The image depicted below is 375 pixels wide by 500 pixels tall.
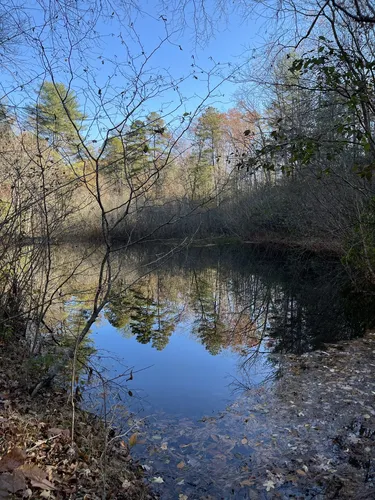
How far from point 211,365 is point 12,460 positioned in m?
4.94

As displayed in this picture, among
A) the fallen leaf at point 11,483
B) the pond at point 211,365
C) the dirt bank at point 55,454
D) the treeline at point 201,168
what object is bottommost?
the pond at point 211,365

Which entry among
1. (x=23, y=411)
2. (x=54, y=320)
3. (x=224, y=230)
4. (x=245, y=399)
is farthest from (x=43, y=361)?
(x=224, y=230)

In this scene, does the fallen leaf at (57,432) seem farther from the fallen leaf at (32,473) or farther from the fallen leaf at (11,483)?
the fallen leaf at (11,483)

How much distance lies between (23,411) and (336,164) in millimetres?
13063

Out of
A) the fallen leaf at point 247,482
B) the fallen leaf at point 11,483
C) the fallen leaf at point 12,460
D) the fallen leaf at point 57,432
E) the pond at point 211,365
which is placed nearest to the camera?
the fallen leaf at point 11,483

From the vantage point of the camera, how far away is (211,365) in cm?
702

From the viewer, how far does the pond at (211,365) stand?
3.81m

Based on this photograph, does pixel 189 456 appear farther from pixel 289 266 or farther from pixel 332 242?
pixel 289 266

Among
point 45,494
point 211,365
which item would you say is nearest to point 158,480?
point 45,494

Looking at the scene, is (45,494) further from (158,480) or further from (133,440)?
(133,440)

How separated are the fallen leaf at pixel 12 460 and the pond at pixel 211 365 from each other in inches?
56.0

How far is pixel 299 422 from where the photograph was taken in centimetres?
452

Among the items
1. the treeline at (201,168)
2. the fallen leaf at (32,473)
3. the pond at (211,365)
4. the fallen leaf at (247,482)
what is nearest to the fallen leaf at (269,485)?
the pond at (211,365)

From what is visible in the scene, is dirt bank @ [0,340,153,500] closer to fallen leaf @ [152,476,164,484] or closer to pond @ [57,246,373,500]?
fallen leaf @ [152,476,164,484]
